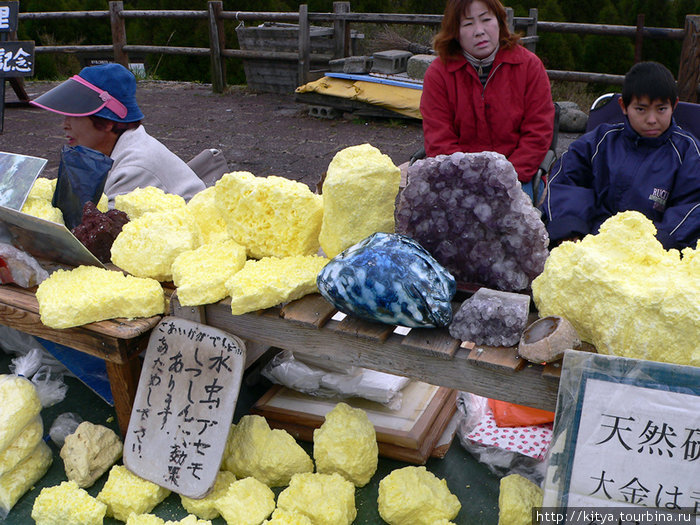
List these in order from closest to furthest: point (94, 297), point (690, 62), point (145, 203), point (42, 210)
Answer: point (94, 297) < point (145, 203) < point (42, 210) < point (690, 62)

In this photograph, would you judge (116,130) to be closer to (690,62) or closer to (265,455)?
(265,455)

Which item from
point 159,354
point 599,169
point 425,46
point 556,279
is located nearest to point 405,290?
point 556,279

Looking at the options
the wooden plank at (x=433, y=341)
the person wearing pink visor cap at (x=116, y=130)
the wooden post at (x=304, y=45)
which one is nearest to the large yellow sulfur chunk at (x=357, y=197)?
the wooden plank at (x=433, y=341)

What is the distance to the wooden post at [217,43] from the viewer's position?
8711mm

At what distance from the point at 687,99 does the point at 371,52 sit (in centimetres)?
408

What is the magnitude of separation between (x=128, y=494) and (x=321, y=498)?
1.98 feet

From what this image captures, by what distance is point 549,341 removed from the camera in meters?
1.55

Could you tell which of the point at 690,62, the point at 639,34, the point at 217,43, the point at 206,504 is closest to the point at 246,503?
the point at 206,504

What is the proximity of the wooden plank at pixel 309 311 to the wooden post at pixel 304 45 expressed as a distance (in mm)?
6740

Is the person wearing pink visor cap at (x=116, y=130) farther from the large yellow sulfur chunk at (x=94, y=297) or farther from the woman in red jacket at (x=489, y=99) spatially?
the woman in red jacket at (x=489, y=99)

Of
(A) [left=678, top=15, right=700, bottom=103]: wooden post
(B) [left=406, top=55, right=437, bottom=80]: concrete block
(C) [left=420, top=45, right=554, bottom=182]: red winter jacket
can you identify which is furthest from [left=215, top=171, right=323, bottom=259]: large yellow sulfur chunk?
(B) [left=406, top=55, right=437, bottom=80]: concrete block

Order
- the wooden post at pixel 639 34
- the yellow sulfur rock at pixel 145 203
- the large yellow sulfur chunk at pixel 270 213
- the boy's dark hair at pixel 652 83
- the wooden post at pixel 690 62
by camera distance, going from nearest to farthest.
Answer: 1. the large yellow sulfur chunk at pixel 270 213
2. the yellow sulfur rock at pixel 145 203
3. the boy's dark hair at pixel 652 83
4. the wooden post at pixel 690 62
5. the wooden post at pixel 639 34

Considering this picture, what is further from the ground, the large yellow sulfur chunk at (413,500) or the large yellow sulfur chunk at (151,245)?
the large yellow sulfur chunk at (151,245)

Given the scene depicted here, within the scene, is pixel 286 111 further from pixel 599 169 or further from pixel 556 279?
pixel 556 279
